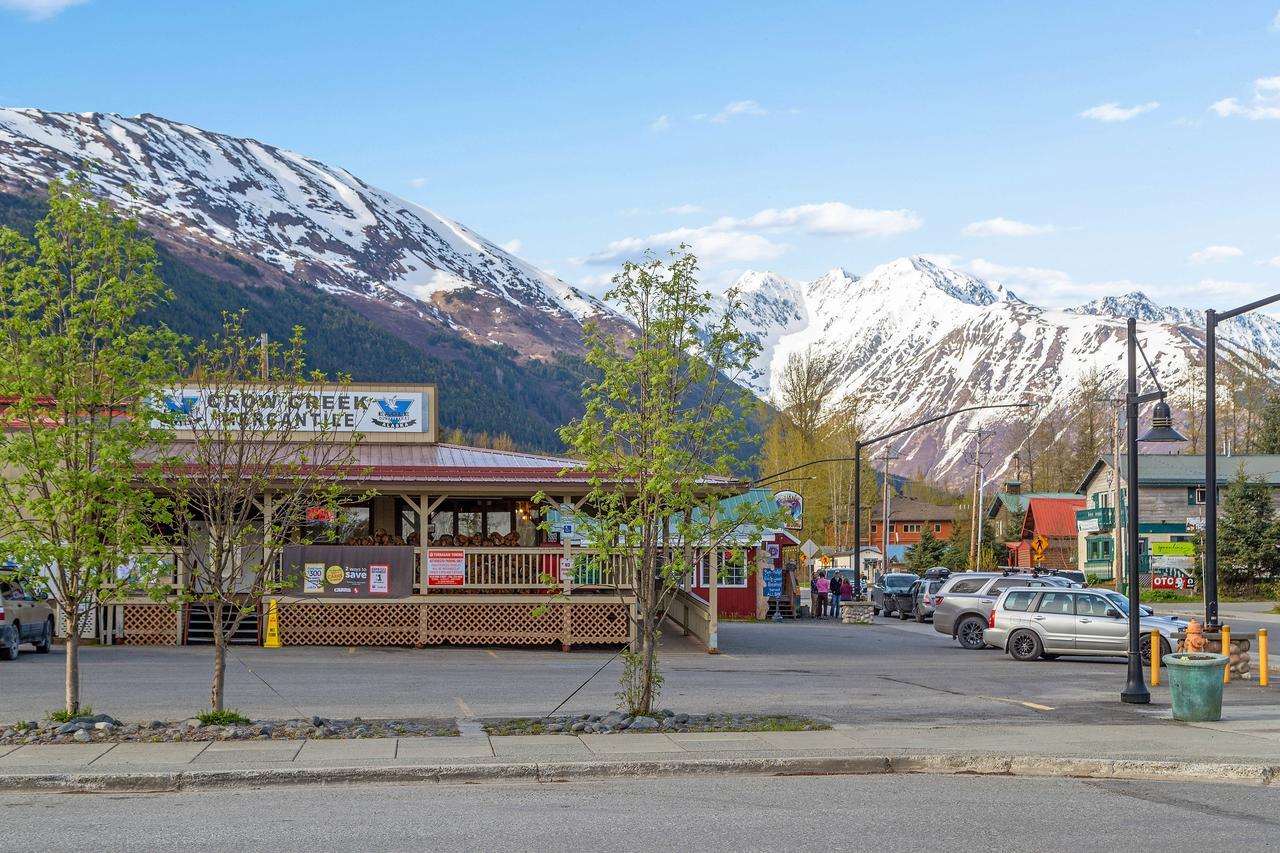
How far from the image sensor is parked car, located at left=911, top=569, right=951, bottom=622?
44.2 meters

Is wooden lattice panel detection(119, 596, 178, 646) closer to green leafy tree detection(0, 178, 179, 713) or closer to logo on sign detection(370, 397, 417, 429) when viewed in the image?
logo on sign detection(370, 397, 417, 429)

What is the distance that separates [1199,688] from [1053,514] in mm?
74296

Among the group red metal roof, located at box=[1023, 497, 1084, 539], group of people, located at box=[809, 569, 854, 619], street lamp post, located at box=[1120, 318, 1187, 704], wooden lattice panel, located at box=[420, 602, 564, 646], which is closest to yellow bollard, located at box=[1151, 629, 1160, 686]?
street lamp post, located at box=[1120, 318, 1187, 704]

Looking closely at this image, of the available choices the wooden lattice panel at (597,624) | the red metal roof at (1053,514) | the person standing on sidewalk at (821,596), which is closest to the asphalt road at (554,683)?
the wooden lattice panel at (597,624)

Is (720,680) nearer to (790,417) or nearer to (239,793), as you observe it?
(239,793)

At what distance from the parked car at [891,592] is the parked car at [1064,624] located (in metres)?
20.3

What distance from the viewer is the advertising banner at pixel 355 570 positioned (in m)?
28.0

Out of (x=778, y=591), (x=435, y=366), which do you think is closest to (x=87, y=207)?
(x=778, y=591)

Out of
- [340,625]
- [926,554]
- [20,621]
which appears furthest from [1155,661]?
[926,554]

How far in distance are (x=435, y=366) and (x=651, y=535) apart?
518ft

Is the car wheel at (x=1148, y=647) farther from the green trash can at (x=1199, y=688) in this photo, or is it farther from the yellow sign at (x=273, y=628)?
the yellow sign at (x=273, y=628)

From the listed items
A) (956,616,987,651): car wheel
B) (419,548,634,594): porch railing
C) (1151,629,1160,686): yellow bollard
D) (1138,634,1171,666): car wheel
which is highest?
(419,548,634,594): porch railing

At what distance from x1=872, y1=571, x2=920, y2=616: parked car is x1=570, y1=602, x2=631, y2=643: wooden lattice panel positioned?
2033cm

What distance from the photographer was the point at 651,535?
14.9 m
